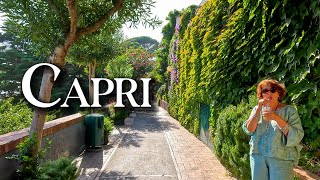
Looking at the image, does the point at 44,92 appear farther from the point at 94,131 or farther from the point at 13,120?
the point at 94,131

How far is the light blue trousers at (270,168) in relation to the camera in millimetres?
2820

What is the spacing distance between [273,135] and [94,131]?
21.2ft

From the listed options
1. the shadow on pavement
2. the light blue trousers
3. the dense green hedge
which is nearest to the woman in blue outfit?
the light blue trousers

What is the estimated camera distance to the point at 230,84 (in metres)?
6.19

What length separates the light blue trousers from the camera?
2820 mm

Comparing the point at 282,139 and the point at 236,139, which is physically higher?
the point at 282,139

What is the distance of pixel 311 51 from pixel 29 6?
3.99m

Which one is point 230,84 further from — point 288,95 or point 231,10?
point 288,95

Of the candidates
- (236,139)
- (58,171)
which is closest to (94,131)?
(58,171)

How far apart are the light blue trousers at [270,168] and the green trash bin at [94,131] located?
625 centimetres

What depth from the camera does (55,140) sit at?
5980mm

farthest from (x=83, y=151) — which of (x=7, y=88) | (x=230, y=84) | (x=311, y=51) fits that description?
(x=7, y=88)

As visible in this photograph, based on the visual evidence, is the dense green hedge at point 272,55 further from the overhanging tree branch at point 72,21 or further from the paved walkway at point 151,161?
the overhanging tree branch at point 72,21

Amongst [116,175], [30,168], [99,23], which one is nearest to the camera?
[30,168]
